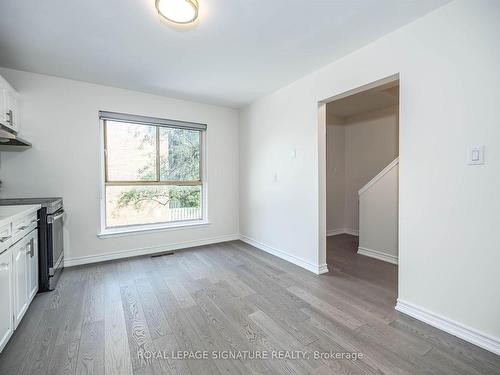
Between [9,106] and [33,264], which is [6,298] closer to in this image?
[33,264]

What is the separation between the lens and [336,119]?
17.1 ft

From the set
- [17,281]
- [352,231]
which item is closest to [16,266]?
[17,281]

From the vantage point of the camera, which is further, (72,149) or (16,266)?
(72,149)

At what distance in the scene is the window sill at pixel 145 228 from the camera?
134 inches

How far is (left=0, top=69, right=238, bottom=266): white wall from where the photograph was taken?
2873 millimetres

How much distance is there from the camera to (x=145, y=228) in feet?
12.1

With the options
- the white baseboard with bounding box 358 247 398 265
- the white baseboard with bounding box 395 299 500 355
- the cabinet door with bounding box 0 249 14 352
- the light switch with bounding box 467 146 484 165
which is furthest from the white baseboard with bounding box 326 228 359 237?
the cabinet door with bounding box 0 249 14 352

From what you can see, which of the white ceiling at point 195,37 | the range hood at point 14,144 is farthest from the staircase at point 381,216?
the range hood at point 14,144

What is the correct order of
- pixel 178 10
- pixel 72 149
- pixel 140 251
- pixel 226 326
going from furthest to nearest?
pixel 140 251
pixel 72 149
pixel 226 326
pixel 178 10

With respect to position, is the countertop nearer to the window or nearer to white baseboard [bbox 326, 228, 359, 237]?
the window

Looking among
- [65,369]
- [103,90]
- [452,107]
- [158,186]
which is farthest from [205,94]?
[65,369]

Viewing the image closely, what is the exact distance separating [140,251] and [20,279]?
177 cm

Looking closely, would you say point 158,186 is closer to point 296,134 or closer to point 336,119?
point 296,134

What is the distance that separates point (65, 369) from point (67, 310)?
0.82 meters
